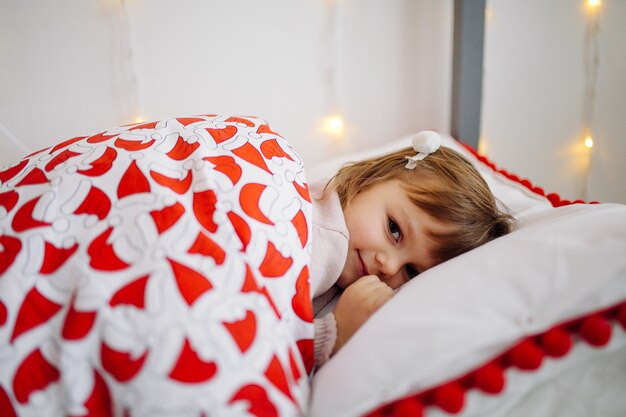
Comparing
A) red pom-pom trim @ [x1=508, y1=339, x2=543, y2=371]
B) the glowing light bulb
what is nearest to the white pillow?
red pom-pom trim @ [x1=508, y1=339, x2=543, y2=371]

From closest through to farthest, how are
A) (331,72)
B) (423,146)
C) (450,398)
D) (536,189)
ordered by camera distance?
1. (450,398)
2. (423,146)
3. (536,189)
4. (331,72)

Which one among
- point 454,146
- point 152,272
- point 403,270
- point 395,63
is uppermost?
point 395,63

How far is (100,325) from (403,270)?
57 cm

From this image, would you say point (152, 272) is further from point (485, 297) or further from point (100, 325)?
point (485, 297)

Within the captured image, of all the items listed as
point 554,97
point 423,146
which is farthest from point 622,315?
point 554,97

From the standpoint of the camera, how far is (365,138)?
4.99ft

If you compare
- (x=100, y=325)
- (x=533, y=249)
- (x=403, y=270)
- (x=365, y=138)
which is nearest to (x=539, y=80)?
(x=365, y=138)

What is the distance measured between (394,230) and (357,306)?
22 centimetres

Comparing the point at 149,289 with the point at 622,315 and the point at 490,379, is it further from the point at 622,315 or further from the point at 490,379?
the point at 622,315

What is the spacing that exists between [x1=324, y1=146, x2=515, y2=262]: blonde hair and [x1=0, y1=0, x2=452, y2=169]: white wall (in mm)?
569

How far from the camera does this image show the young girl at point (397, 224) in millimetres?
773

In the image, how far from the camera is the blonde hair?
2.67 feet

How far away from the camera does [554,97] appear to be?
1.47 metres

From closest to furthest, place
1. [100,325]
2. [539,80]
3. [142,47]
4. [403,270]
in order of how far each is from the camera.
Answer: [100,325], [403,270], [142,47], [539,80]
